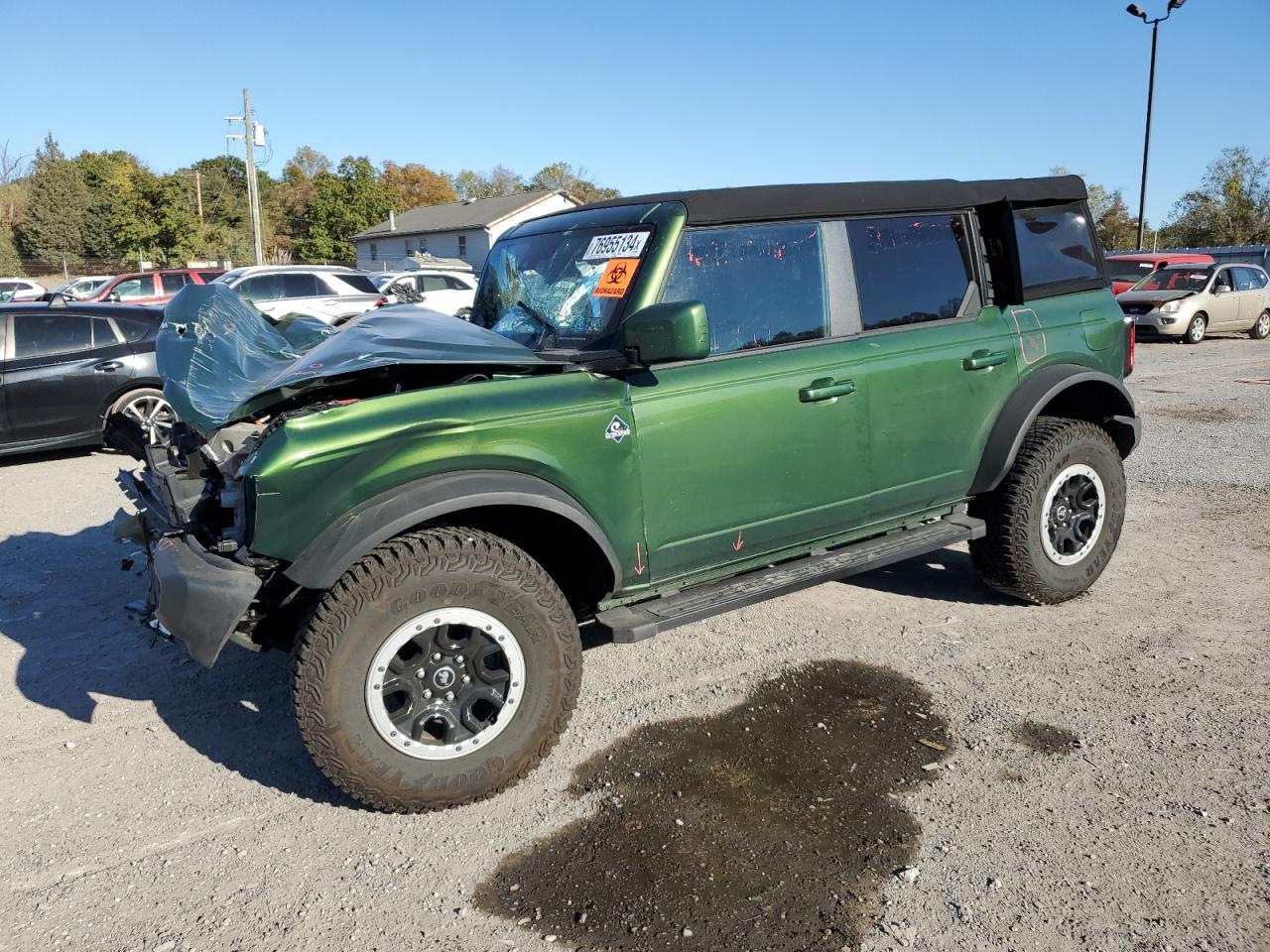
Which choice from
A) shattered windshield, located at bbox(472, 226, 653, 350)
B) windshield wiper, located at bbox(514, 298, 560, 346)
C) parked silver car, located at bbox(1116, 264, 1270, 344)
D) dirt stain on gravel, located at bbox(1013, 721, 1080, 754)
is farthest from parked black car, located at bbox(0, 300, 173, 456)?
parked silver car, located at bbox(1116, 264, 1270, 344)

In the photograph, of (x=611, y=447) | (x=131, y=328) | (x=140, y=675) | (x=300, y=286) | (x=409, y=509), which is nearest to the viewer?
(x=409, y=509)

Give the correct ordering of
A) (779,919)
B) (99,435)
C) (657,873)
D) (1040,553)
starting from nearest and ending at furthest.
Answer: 1. (779,919)
2. (657,873)
3. (1040,553)
4. (99,435)

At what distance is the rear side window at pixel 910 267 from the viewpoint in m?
4.13

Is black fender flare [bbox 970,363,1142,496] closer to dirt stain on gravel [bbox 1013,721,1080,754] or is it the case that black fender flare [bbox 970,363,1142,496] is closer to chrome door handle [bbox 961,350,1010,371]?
chrome door handle [bbox 961,350,1010,371]

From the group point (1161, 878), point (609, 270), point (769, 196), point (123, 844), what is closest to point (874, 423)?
point (769, 196)

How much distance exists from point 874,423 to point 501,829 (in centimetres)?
220

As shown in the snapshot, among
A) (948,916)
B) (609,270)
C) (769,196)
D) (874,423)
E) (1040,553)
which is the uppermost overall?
(769,196)

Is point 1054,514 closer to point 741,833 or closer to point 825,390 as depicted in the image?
point 825,390

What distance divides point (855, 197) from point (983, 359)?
95 centimetres

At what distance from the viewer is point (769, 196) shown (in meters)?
3.89

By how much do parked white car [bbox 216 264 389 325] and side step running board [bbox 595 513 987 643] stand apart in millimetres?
13770

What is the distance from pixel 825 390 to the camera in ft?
12.5

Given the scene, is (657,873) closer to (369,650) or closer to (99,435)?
(369,650)

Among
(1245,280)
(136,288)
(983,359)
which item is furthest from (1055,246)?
(136,288)
